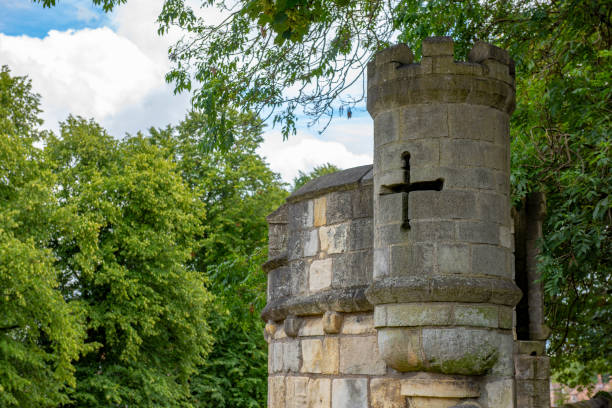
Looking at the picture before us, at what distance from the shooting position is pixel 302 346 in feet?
22.5

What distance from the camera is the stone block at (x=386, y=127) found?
5.83 m

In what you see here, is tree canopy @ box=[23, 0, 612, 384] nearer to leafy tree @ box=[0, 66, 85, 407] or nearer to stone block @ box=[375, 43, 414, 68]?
stone block @ box=[375, 43, 414, 68]

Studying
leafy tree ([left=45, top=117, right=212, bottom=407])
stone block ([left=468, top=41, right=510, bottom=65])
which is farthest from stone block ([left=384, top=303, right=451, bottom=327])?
leafy tree ([left=45, top=117, right=212, bottom=407])

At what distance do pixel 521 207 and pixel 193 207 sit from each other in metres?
18.7

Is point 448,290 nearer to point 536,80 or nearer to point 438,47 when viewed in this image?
point 438,47

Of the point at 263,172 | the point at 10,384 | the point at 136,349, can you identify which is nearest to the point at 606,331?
the point at 10,384

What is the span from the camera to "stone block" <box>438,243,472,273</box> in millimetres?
5477

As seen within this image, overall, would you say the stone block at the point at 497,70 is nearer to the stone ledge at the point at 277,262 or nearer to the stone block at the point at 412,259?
the stone block at the point at 412,259

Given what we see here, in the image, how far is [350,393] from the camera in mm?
6219

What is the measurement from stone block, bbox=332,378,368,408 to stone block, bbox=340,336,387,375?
0.07 meters

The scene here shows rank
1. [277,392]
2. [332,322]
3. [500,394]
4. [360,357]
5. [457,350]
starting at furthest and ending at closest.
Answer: [277,392] → [332,322] → [360,357] → [500,394] → [457,350]

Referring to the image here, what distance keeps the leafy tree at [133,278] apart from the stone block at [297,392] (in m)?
13.9

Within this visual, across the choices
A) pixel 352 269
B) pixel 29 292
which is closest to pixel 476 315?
pixel 352 269

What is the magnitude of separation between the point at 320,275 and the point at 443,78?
6.32 feet
